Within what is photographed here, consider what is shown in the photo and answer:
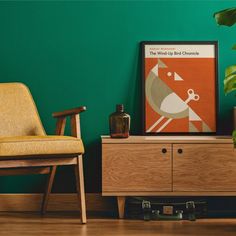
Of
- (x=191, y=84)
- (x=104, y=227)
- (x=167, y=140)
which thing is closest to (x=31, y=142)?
(x=104, y=227)

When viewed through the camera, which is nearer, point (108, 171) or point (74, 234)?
point (74, 234)

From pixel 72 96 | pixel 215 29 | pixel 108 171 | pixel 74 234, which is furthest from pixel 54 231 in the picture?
pixel 215 29

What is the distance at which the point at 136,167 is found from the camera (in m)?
3.51

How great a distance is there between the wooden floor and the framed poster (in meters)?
0.71

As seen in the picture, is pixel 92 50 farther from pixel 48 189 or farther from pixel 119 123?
pixel 48 189

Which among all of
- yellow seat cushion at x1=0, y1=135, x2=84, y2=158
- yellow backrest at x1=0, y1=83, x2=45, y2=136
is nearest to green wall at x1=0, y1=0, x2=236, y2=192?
yellow backrest at x1=0, y1=83, x2=45, y2=136

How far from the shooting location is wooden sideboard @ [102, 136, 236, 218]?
11.5 ft

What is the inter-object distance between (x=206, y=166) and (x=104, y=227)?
2.38 feet

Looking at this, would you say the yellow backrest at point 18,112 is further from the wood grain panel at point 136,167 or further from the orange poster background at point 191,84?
the orange poster background at point 191,84

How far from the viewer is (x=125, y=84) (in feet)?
12.8

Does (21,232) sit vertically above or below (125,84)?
below

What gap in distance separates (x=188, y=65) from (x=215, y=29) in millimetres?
297

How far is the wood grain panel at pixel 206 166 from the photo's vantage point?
350cm

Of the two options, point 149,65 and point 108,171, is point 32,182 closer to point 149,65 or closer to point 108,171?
point 108,171
